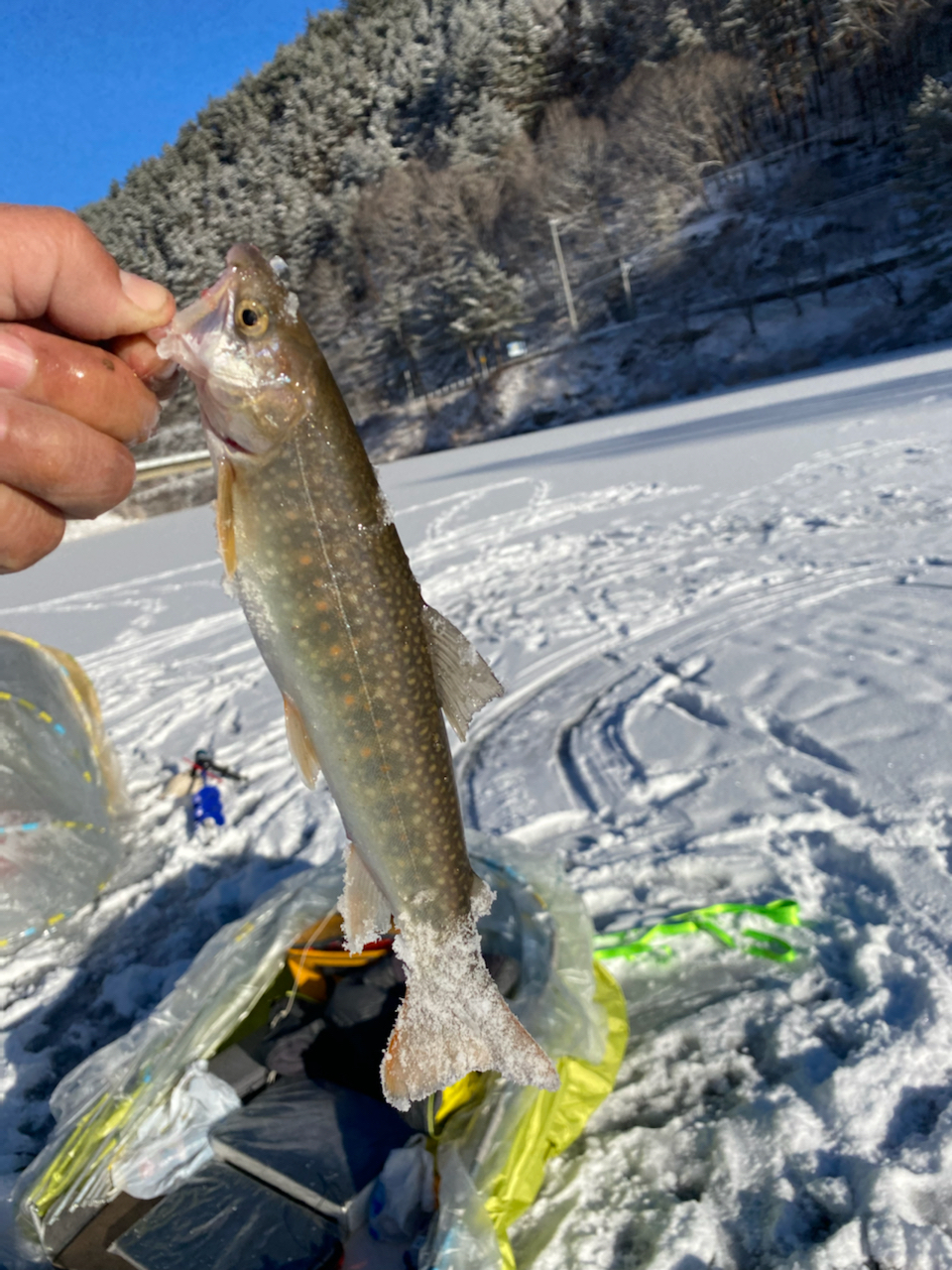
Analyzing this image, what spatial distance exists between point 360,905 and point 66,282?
1431mm

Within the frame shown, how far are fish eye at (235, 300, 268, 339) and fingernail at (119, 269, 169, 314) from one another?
0.47 m

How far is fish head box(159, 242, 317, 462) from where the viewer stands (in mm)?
1396

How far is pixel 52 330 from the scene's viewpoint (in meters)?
1.80

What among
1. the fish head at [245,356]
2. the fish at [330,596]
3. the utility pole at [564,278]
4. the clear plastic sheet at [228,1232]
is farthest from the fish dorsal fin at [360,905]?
the utility pole at [564,278]

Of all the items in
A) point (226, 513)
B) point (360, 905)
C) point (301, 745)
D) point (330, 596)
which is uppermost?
point (226, 513)

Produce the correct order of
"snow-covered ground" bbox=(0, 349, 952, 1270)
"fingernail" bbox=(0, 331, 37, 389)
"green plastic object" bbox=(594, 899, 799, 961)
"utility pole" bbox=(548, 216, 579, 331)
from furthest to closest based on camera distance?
"utility pole" bbox=(548, 216, 579, 331) → "green plastic object" bbox=(594, 899, 799, 961) → "snow-covered ground" bbox=(0, 349, 952, 1270) → "fingernail" bbox=(0, 331, 37, 389)

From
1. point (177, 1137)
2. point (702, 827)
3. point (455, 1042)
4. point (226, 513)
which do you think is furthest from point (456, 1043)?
point (702, 827)

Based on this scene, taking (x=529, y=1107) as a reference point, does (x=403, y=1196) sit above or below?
below

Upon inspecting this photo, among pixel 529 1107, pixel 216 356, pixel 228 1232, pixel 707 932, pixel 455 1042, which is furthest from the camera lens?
pixel 707 932

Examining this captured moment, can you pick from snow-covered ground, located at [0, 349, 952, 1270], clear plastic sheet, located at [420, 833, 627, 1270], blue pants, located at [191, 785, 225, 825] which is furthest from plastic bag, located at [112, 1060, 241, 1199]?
blue pants, located at [191, 785, 225, 825]

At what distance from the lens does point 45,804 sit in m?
4.59

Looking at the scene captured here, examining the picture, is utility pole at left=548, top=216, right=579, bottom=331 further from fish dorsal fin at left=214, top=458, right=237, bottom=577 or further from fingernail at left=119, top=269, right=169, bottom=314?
fish dorsal fin at left=214, top=458, right=237, bottom=577

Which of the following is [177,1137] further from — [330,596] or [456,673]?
[330,596]

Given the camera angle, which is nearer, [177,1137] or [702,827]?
[177,1137]
